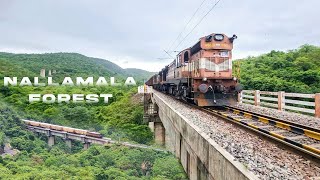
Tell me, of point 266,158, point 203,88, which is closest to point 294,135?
point 266,158

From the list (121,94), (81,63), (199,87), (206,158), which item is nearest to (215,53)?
(199,87)

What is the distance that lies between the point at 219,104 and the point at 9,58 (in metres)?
149

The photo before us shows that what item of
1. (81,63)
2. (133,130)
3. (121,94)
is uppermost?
(81,63)

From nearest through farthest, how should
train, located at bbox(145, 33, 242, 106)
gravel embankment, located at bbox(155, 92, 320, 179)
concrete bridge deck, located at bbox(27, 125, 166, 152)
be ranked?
gravel embankment, located at bbox(155, 92, 320, 179) < train, located at bbox(145, 33, 242, 106) < concrete bridge deck, located at bbox(27, 125, 166, 152)

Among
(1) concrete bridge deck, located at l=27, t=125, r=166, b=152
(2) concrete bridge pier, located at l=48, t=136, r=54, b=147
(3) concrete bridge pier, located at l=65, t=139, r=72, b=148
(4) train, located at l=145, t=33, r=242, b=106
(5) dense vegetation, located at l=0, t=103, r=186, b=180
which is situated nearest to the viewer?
(4) train, located at l=145, t=33, r=242, b=106

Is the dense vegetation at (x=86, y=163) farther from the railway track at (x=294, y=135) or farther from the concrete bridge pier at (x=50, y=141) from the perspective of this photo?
the railway track at (x=294, y=135)

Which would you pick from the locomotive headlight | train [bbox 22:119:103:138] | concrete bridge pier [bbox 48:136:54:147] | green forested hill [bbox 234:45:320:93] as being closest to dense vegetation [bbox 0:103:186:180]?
concrete bridge pier [bbox 48:136:54:147]

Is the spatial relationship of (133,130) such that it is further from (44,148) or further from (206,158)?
(206,158)

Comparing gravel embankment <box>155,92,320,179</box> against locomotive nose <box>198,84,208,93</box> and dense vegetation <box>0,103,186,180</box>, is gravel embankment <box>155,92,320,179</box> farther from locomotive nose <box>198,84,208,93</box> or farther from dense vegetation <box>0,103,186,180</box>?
dense vegetation <box>0,103,186,180</box>

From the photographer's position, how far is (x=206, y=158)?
15.0 feet

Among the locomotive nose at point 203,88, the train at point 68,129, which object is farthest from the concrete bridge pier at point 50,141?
the locomotive nose at point 203,88

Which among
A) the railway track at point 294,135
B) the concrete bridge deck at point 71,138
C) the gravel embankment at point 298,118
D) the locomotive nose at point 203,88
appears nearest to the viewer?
the railway track at point 294,135

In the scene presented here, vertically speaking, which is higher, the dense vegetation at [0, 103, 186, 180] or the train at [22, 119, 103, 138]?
the train at [22, 119, 103, 138]

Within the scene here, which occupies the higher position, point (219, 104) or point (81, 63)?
point (81, 63)
